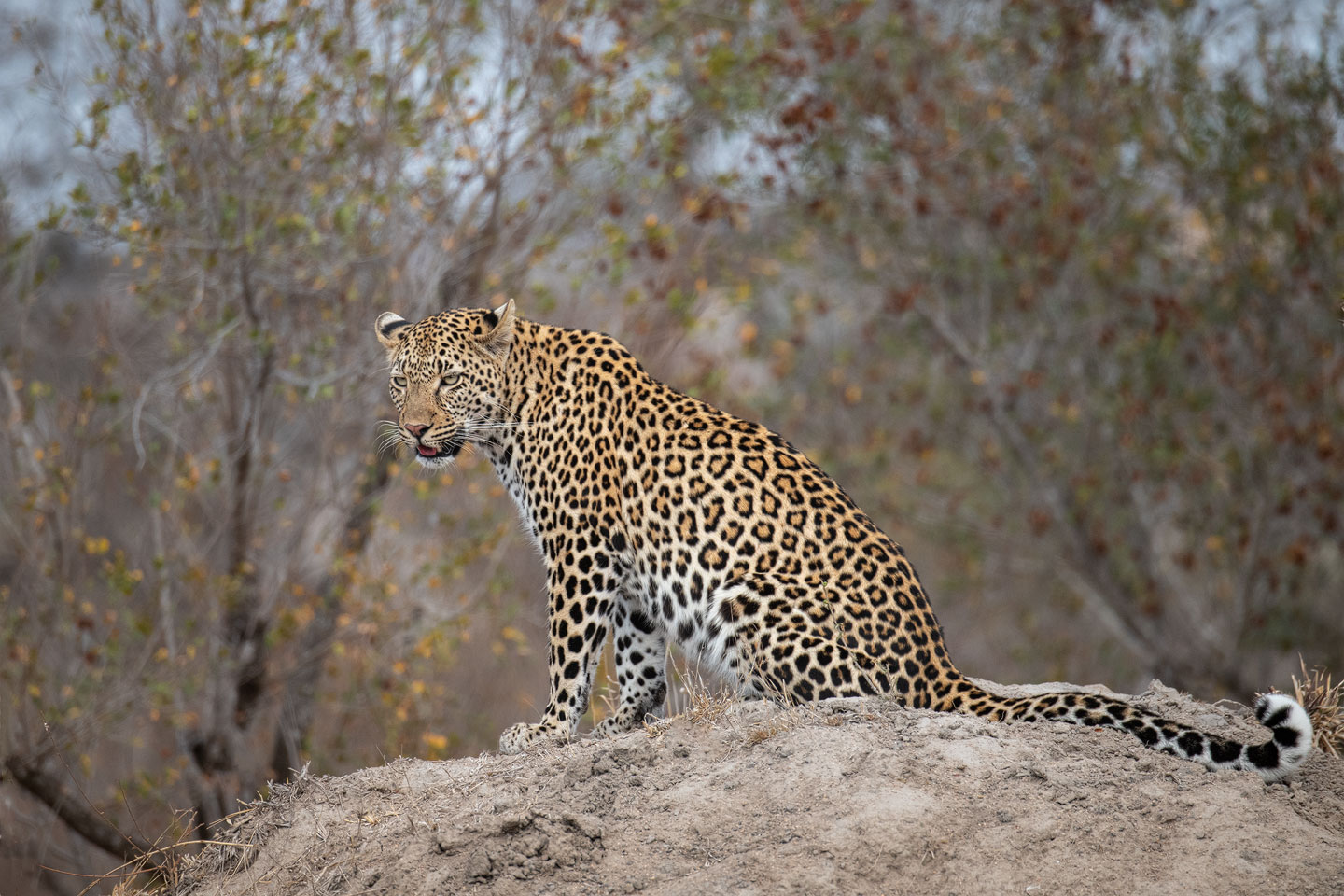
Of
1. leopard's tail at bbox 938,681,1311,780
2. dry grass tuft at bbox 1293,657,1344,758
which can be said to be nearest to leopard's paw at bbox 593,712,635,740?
leopard's tail at bbox 938,681,1311,780

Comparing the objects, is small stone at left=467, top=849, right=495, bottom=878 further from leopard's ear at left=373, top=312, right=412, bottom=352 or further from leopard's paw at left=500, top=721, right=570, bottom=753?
leopard's ear at left=373, top=312, right=412, bottom=352

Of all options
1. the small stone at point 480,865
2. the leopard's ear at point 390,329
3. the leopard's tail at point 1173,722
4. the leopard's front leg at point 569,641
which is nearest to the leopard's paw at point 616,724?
the leopard's front leg at point 569,641

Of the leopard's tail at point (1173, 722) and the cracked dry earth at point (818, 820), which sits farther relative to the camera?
the leopard's tail at point (1173, 722)

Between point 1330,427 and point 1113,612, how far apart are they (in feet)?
12.4

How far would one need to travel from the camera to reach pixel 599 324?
1432 cm

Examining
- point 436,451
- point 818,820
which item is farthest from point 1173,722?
point 436,451

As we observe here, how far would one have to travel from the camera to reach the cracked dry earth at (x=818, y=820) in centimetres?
559

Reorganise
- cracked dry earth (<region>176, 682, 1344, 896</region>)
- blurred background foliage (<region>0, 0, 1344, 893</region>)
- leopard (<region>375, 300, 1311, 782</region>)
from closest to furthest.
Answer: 1. cracked dry earth (<region>176, 682, 1344, 896</region>)
2. leopard (<region>375, 300, 1311, 782</region>)
3. blurred background foliage (<region>0, 0, 1344, 893</region>)

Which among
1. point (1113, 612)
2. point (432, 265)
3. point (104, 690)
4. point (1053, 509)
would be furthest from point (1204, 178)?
point (104, 690)

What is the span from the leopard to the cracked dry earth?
0.27 metres

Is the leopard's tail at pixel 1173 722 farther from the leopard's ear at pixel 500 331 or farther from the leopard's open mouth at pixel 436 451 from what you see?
the leopard's ear at pixel 500 331

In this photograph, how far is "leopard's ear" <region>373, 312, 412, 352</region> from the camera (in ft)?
28.2

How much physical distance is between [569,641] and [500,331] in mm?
1823

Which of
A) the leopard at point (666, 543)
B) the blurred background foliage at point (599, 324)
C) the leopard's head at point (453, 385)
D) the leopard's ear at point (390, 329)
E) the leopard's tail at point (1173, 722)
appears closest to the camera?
the leopard's tail at point (1173, 722)
